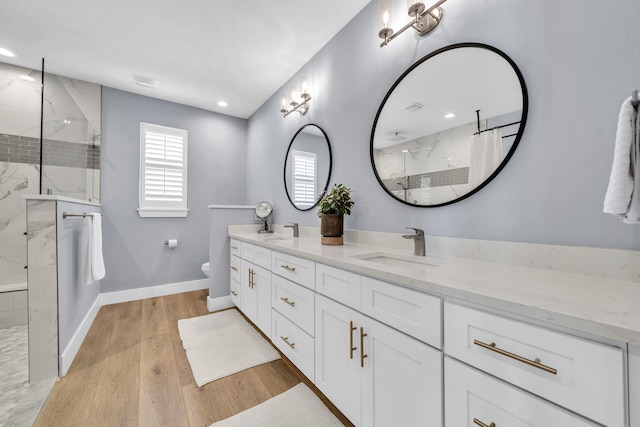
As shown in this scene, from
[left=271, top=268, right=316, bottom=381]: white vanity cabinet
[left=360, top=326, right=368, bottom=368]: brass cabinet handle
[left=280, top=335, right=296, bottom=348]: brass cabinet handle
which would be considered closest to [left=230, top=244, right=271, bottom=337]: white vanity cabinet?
[left=271, top=268, right=316, bottom=381]: white vanity cabinet

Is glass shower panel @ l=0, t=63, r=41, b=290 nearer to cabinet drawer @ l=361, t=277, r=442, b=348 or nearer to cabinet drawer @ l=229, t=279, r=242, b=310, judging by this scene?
cabinet drawer @ l=229, t=279, r=242, b=310

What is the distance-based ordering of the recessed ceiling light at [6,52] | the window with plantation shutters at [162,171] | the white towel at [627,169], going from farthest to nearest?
the window with plantation shutters at [162,171] → the recessed ceiling light at [6,52] → the white towel at [627,169]

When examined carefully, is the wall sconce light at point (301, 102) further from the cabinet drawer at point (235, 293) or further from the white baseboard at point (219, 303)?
the white baseboard at point (219, 303)

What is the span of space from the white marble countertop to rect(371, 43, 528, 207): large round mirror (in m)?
0.48

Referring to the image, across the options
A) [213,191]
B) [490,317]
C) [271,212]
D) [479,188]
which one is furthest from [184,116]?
[490,317]

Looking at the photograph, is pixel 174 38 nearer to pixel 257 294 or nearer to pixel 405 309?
pixel 257 294

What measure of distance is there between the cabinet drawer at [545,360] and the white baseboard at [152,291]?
3.61 metres

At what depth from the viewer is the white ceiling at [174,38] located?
1.91 meters

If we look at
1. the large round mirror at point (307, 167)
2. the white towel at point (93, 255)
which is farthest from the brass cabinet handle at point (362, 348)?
the white towel at point (93, 255)

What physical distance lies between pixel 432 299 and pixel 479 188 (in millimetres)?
698

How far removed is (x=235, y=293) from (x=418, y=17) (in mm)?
2733

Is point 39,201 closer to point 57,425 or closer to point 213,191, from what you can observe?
point 57,425

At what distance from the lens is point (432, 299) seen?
84 cm

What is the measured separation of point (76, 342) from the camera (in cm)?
198
